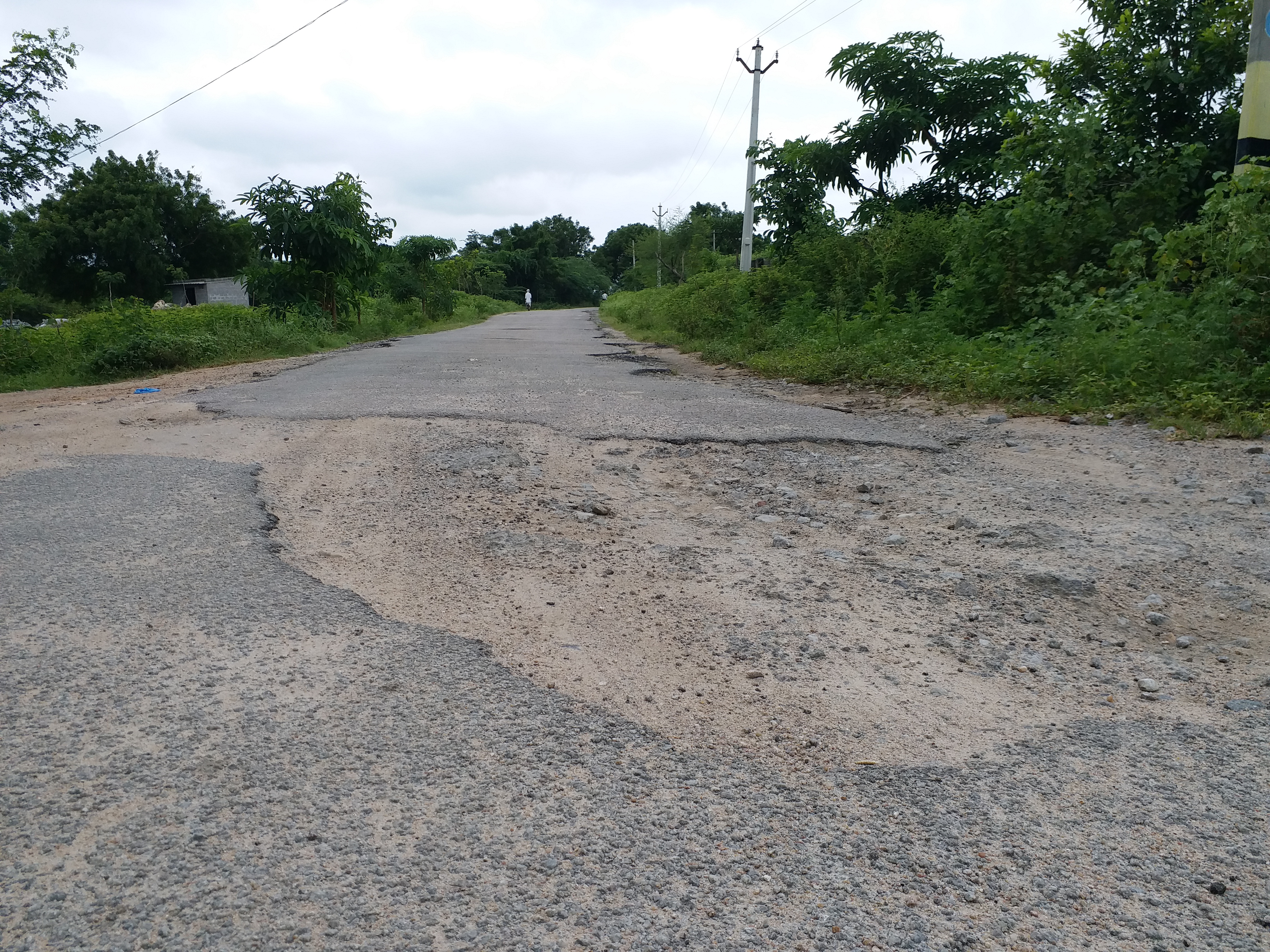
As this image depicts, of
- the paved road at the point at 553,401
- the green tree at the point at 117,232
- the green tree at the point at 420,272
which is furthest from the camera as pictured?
the green tree at the point at 117,232

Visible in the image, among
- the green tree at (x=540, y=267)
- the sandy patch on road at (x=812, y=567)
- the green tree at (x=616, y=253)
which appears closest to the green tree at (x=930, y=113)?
the sandy patch on road at (x=812, y=567)

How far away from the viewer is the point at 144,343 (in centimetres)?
1139

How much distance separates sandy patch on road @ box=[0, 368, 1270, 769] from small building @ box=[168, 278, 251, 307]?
43.3 meters

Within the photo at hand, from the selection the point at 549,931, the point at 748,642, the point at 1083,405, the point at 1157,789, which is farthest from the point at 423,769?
the point at 1083,405

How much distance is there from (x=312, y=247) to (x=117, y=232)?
1240 inches

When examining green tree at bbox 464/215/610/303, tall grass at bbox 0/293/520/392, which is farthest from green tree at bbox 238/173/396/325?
green tree at bbox 464/215/610/303

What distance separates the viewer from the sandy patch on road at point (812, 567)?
7.74 feet

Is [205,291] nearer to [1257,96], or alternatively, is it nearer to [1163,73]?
[1163,73]

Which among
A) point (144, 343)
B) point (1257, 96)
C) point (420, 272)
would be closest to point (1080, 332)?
point (1257, 96)

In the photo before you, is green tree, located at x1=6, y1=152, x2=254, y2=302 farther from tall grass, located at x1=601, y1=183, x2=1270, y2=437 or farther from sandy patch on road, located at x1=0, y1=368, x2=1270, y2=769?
sandy patch on road, located at x1=0, y1=368, x2=1270, y2=769

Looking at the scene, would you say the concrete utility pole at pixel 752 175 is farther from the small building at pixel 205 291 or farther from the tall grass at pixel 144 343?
the small building at pixel 205 291

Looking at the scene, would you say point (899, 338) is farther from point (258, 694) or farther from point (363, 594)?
point (258, 694)

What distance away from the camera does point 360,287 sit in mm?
19781

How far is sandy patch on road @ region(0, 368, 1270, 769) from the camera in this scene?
236 centimetres
